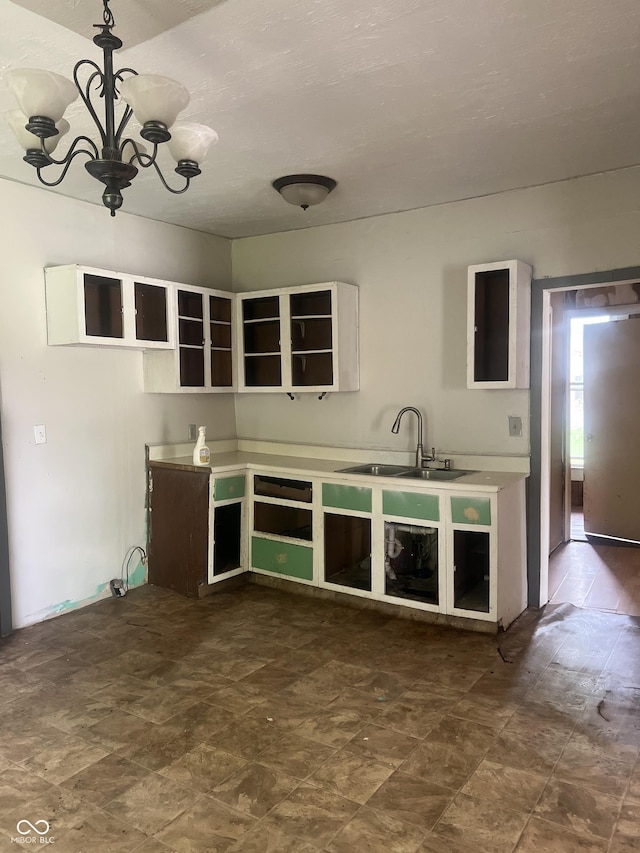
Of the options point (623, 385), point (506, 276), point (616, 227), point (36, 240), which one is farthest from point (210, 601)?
point (623, 385)

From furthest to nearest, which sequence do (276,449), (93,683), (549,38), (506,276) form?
(276,449) → (506,276) → (93,683) → (549,38)

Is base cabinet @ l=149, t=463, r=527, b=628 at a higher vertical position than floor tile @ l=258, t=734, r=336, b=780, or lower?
higher

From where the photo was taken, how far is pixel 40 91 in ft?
5.49

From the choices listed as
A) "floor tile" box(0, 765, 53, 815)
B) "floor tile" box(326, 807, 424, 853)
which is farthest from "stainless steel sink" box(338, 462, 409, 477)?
"floor tile" box(0, 765, 53, 815)

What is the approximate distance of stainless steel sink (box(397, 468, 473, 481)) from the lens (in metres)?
3.91

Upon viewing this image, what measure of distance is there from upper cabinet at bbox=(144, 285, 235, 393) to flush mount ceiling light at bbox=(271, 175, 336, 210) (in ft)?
3.59

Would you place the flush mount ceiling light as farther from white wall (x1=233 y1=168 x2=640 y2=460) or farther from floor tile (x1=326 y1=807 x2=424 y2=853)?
floor tile (x1=326 y1=807 x2=424 y2=853)

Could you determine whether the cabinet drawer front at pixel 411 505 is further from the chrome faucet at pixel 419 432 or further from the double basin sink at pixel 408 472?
the chrome faucet at pixel 419 432

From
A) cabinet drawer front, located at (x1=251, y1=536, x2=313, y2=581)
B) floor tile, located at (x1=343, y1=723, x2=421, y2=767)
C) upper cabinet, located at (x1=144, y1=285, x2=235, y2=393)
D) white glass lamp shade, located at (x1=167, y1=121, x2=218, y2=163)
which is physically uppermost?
white glass lamp shade, located at (x1=167, y1=121, x2=218, y2=163)

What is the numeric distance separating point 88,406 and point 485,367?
257 centimetres

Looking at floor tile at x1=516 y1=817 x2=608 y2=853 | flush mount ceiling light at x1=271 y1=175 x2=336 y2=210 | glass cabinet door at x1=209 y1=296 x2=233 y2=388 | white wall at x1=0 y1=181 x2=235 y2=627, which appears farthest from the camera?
glass cabinet door at x1=209 y1=296 x2=233 y2=388

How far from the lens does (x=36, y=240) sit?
3.69 metres

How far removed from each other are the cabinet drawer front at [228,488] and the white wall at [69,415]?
641 millimetres

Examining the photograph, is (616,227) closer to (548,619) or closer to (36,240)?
(548,619)
